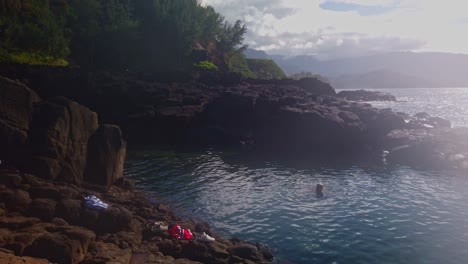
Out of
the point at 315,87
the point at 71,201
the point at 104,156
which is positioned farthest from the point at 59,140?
the point at 315,87

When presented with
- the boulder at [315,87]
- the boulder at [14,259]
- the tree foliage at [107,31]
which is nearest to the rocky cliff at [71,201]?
the boulder at [14,259]

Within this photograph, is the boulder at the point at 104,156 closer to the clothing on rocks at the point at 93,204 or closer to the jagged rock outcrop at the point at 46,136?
the jagged rock outcrop at the point at 46,136

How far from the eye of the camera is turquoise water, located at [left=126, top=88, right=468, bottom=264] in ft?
76.1

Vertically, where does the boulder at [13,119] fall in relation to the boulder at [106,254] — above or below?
above

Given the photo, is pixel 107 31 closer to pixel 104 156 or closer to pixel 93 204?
pixel 104 156

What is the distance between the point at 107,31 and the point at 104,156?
76.8m

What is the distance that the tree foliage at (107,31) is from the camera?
253 ft

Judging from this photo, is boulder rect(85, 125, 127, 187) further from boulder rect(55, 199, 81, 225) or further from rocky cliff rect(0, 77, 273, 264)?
boulder rect(55, 199, 81, 225)

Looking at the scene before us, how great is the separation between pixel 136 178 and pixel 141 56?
235 feet

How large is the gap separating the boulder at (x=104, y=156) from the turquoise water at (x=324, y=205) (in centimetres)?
484

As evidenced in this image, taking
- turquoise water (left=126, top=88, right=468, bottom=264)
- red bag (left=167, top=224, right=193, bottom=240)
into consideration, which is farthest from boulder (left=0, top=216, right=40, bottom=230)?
turquoise water (left=126, top=88, right=468, bottom=264)

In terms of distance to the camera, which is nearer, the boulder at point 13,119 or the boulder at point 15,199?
the boulder at point 15,199

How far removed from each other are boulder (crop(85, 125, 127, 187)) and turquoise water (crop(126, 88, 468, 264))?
4840 millimetres

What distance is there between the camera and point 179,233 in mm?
21984
